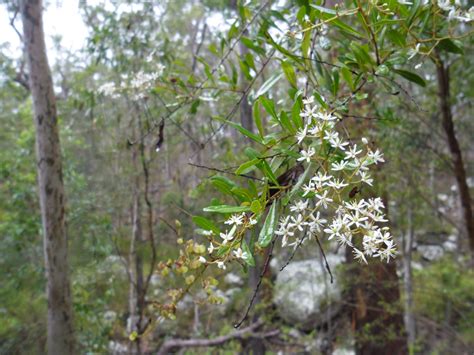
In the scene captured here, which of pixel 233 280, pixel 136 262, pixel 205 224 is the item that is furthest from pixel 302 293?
pixel 205 224

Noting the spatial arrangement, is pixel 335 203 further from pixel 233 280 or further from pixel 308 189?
pixel 233 280

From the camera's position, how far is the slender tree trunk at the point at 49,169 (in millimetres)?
2520

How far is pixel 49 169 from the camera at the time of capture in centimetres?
253

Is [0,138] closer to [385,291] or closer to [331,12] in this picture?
[385,291]

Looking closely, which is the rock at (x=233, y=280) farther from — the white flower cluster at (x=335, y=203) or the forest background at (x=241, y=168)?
the white flower cluster at (x=335, y=203)

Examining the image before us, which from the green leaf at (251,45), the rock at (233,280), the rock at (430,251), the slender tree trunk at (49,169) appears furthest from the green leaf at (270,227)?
the rock at (430,251)

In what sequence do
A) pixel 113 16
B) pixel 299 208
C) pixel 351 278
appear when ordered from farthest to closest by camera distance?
pixel 351 278 → pixel 113 16 → pixel 299 208

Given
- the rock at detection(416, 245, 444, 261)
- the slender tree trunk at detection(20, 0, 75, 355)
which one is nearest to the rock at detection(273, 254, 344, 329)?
the slender tree trunk at detection(20, 0, 75, 355)

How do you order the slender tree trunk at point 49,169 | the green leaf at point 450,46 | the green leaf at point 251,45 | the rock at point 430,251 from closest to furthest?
the green leaf at point 450,46 < the green leaf at point 251,45 < the slender tree trunk at point 49,169 < the rock at point 430,251

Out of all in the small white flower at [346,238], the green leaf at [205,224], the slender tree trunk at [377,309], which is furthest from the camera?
the slender tree trunk at [377,309]

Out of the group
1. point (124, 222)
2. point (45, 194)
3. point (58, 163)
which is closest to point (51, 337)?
point (45, 194)

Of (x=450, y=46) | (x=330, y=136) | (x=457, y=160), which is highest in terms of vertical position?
(x=457, y=160)

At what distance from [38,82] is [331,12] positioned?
93.8 inches

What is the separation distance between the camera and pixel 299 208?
631 mm
